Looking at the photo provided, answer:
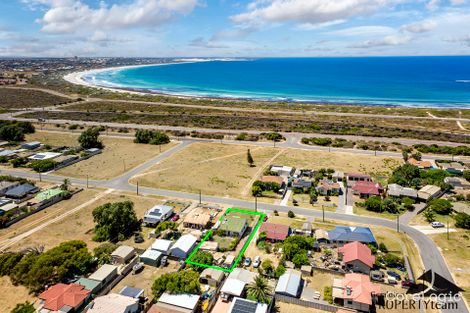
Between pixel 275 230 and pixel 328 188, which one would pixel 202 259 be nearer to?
pixel 275 230

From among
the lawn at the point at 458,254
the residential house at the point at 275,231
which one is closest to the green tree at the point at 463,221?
the lawn at the point at 458,254

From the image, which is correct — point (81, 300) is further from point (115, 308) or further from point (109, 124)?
Answer: point (109, 124)

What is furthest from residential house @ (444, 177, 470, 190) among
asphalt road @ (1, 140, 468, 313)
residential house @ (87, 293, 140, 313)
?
residential house @ (87, 293, 140, 313)

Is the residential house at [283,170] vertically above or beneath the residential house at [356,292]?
above

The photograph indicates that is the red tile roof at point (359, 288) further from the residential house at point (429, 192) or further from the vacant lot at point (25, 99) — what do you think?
the vacant lot at point (25, 99)

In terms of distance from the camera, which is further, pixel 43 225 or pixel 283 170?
pixel 283 170

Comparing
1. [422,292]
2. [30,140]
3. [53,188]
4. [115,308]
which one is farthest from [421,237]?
[30,140]

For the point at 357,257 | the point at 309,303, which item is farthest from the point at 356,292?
the point at 357,257
